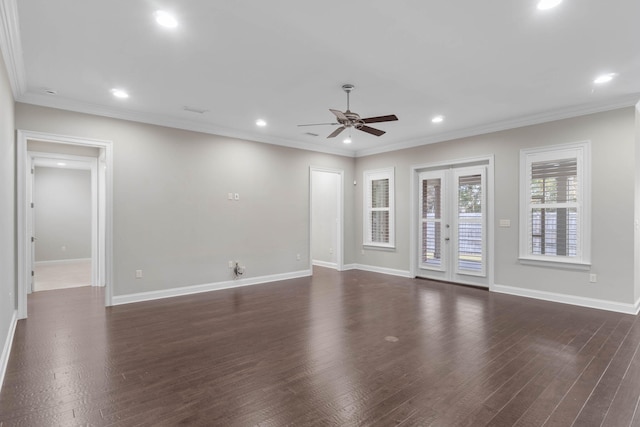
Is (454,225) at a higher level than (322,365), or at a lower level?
higher

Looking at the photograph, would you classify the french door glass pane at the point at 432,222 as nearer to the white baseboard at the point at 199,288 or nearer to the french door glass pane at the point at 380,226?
the french door glass pane at the point at 380,226

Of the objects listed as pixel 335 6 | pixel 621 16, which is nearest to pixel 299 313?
pixel 335 6

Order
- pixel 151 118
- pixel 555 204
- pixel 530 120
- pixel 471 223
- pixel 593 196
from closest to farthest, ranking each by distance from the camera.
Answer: pixel 593 196, pixel 555 204, pixel 151 118, pixel 530 120, pixel 471 223

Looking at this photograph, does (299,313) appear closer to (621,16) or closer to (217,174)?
(217,174)

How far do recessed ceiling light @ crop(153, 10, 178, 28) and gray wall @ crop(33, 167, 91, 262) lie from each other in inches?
338

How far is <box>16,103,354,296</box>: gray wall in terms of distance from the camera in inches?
198

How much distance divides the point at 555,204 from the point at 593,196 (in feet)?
1.53

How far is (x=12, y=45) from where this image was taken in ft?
9.88

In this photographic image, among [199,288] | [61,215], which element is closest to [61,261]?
[61,215]

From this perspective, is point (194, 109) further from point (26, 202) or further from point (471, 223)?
point (471, 223)

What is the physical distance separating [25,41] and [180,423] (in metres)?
3.46

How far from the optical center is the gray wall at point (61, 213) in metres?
9.04

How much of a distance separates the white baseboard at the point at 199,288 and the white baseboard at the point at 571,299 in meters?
3.73

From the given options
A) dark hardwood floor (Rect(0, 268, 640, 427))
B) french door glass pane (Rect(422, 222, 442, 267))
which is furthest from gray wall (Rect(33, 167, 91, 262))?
french door glass pane (Rect(422, 222, 442, 267))
